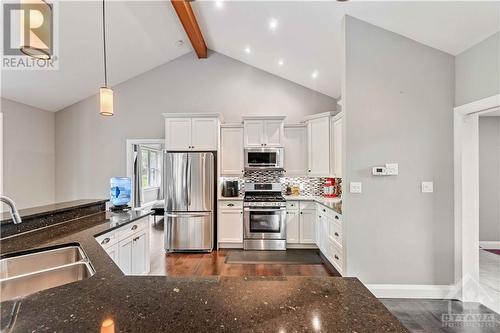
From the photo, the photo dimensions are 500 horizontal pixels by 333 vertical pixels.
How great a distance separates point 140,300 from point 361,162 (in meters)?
2.51

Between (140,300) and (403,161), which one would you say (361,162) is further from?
(140,300)

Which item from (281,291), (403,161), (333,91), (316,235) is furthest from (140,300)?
(333,91)

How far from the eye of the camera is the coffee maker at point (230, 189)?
4.48m

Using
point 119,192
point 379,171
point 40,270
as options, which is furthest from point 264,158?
point 40,270

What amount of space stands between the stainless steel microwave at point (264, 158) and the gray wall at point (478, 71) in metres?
2.51

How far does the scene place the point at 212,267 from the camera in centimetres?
349

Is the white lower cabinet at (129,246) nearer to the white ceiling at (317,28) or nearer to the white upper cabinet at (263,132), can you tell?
the white upper cabinet at (263,132)

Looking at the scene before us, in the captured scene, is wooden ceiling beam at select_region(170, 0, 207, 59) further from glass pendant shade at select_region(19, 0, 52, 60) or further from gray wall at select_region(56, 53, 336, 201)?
glass pendant shade at select_region(19, 0, 52, 60)

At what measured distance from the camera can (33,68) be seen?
372 cm

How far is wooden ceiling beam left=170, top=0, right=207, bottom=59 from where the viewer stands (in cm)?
324

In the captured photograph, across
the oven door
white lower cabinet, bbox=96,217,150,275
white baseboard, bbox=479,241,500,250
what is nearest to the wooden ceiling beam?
white lower cabinet, bbox=96,217,150,275

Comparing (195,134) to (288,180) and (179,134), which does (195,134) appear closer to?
(179,134)

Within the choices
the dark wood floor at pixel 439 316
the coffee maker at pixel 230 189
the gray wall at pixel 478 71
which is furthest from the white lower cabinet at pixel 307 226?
the gray wall at pixel 478 71

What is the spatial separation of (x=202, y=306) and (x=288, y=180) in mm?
4022
